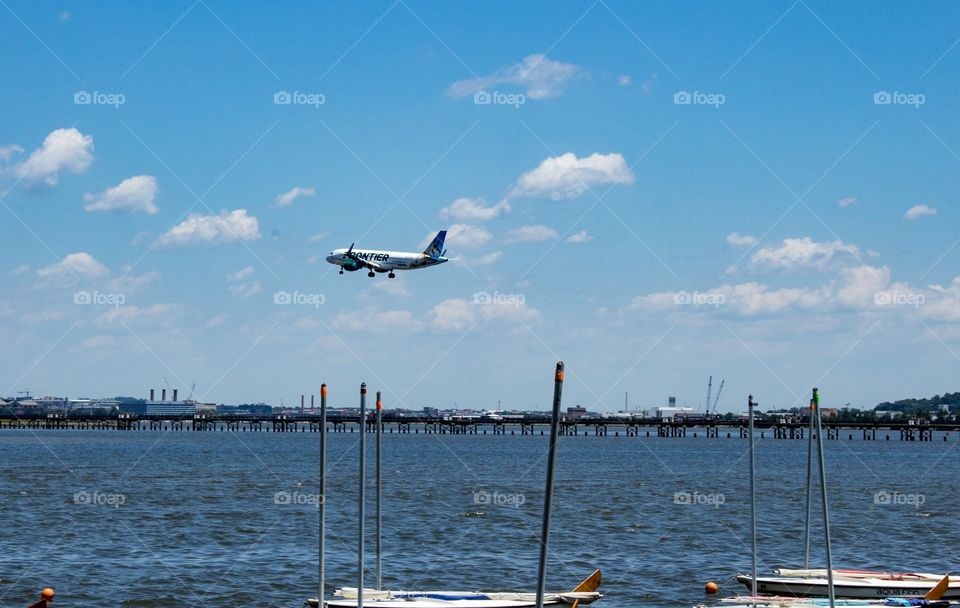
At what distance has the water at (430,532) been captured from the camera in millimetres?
46938

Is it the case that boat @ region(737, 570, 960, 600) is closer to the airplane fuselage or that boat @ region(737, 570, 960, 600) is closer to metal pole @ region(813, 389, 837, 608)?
metal pole @ region(813, 389, 837, 608)

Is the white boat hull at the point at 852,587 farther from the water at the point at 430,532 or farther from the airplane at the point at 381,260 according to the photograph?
the airplane at the point at 381,260

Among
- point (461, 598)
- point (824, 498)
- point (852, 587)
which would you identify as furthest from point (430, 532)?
point (824, 498)

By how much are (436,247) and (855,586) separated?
223 ft

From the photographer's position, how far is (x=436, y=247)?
105062mm

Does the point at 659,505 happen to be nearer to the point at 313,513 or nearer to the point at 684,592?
the point at 313,513

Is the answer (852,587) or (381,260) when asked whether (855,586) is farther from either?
(381,260)

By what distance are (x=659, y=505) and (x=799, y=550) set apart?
25.5 metres

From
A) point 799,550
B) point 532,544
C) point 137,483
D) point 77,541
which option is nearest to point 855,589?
point 799,550

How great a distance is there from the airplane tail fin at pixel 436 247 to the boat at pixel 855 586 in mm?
64460

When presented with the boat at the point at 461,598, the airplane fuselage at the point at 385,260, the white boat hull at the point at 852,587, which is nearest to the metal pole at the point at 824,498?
the white boat hull at the point at 852,587

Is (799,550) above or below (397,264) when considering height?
below

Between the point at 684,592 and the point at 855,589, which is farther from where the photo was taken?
the point at 684,592

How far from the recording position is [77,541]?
5925 centimetres
